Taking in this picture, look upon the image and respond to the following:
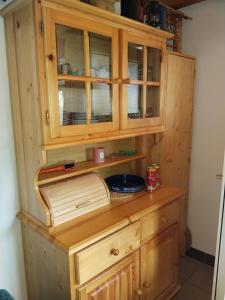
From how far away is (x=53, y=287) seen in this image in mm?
1240

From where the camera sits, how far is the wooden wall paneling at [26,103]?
3.52ft

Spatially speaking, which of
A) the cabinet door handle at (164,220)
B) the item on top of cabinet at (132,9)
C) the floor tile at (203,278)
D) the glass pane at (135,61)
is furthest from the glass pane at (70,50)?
the floor tile at (203,278)

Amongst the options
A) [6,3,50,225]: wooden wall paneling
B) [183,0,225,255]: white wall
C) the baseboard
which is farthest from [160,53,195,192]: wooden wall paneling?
[6,3,50,225]: wooden wall paneling

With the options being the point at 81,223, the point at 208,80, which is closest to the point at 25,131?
the point at 81,223

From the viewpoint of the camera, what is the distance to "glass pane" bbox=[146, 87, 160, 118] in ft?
5.24

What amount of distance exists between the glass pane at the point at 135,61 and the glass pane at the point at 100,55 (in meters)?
0.16

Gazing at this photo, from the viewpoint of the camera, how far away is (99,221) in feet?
4.22

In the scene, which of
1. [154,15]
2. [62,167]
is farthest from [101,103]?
[154,15]

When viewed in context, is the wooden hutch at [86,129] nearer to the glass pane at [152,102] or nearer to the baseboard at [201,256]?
the glass pane at [152,102]

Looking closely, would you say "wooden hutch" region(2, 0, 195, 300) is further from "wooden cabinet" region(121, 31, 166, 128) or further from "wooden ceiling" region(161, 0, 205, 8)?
"wooden ceiling" region(161, 0, 205, 8)

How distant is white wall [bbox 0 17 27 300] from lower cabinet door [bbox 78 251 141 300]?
1.74ft

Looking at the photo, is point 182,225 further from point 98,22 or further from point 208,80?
point 98,22

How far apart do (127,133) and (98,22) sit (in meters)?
0.62

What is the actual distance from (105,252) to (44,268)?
355mm
